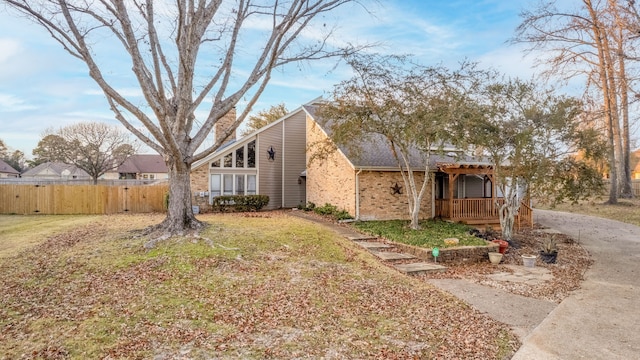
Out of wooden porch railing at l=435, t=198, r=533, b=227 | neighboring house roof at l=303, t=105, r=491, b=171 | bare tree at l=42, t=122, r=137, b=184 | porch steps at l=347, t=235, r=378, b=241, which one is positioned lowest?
porch steps at l=347, t=235, r=378, b=241

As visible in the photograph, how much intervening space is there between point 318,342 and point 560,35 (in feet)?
34.5

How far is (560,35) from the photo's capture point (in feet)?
33.3

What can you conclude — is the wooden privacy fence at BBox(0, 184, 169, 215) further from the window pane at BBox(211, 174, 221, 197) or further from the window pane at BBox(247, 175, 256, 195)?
the window pane at BBox(247, 175, 256, 195)

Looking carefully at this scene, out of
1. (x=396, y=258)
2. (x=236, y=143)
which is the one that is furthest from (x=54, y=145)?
(x=396, y=258)

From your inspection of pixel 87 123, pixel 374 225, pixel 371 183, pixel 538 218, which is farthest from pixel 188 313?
pixel 87 123

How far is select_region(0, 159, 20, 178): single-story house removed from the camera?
4534 centimetres

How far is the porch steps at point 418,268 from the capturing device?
9052 millimetres

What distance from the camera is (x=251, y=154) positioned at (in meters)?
19.4

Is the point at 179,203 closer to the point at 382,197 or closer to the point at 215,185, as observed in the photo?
the point at 382,197

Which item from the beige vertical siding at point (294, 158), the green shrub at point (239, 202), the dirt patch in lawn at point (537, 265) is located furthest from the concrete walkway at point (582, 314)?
the beige vertical siding at point (294, 158)

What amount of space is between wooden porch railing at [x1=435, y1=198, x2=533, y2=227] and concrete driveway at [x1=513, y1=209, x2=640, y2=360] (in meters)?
4.68

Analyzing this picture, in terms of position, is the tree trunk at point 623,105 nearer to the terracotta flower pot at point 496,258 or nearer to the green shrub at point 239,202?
the terracotta flower pot at point 496,258

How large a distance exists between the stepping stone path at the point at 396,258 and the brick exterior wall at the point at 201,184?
29.8ft

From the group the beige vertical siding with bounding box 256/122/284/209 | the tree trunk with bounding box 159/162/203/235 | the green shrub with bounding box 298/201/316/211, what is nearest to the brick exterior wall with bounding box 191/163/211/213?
the beige vertical siding with bounding box 256/122/284/209
